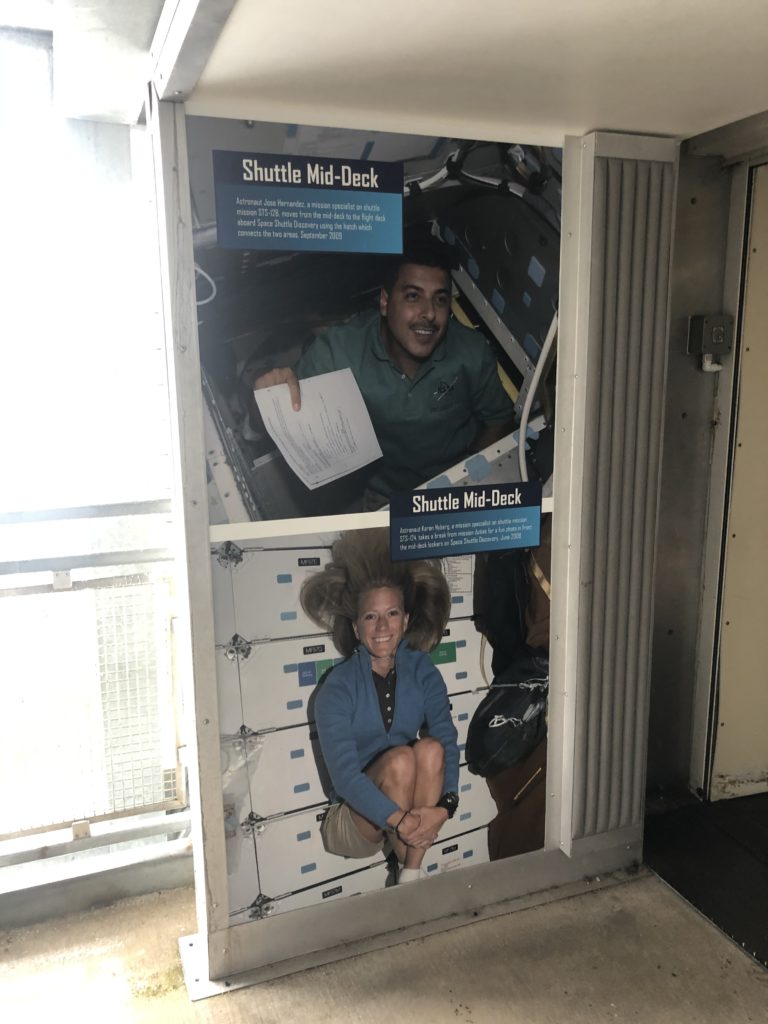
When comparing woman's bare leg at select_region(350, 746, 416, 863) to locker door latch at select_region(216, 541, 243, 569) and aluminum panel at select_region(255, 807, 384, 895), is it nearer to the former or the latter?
aluminum panel at select_region(255, 807, 384, 895)

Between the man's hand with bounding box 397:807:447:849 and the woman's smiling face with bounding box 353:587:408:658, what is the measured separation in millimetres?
561

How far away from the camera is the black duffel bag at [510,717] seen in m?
2.73

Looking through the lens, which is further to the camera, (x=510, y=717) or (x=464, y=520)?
(x=510, y=717)

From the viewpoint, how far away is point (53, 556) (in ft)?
9.02

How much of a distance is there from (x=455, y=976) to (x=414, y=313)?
80.4 inches

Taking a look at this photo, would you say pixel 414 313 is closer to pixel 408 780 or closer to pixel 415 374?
pixel 415 374

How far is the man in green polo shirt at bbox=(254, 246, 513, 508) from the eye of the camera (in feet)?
7.70

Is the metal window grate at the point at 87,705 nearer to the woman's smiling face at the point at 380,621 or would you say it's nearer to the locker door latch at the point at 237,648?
the locker door latch at the point at 237,648

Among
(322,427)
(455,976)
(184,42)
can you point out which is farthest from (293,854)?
(184,42)

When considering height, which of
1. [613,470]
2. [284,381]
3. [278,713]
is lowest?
[278,713]

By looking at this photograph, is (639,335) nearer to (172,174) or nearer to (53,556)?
(172,174)

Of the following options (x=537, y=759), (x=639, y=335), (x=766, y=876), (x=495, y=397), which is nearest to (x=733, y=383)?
(x=639, y=335)

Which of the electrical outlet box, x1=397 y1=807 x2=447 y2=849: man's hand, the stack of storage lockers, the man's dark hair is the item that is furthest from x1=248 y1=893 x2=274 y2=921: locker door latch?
the electrical outlet box

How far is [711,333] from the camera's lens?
3.08m
